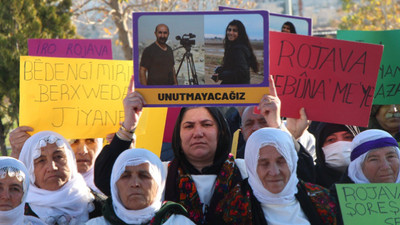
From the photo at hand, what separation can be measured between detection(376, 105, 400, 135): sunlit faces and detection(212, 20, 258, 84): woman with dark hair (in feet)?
5.26

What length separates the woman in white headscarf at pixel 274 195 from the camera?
11.8 ft

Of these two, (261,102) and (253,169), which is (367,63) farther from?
(253,169)

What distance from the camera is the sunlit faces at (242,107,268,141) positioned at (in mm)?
4582

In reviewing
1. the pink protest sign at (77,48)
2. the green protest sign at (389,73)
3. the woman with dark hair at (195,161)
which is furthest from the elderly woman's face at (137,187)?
the pink protest sign at (77,48)

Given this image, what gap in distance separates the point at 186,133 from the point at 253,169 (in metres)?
0.55

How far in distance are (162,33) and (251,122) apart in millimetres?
1186

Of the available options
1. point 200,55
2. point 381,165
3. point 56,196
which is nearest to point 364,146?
point 381,165

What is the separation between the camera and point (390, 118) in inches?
193

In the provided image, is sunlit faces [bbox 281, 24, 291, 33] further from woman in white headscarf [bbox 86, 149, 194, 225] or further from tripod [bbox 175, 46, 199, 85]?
woman in white headscarf [bbox 86, 149, 194, 225]

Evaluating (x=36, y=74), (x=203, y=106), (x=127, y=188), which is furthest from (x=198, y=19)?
(x=36, y=74)

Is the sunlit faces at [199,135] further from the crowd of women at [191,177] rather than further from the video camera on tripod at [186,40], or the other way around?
the video camera on tripod at [186,40]

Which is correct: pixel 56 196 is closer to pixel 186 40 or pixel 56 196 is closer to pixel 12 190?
pixel 12 190

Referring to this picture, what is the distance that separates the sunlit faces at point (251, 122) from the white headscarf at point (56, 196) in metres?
1.26

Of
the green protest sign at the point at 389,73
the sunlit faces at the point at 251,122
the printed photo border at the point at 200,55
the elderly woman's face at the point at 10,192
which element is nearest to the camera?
the elderly woman's face at the point at 10,192
